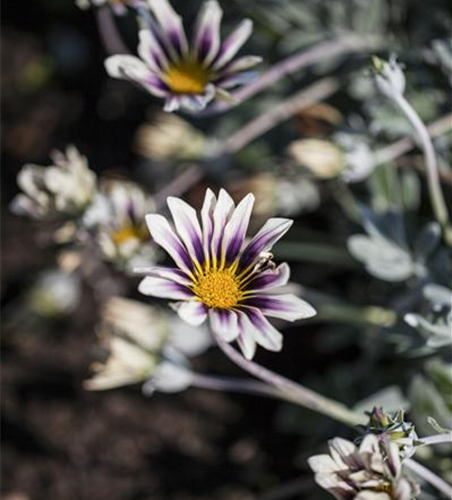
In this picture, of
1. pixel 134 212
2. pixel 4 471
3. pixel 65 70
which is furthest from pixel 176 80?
pixel 65 70

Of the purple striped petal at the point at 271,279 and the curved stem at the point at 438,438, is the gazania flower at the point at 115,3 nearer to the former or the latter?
the purple striped petal at the point at 271,279

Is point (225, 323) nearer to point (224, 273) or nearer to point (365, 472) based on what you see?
point (224, 273)

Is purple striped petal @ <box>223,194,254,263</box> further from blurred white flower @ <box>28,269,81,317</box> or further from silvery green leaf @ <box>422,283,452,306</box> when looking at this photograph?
blurred white flower @ <box>28,269,81,317</box>

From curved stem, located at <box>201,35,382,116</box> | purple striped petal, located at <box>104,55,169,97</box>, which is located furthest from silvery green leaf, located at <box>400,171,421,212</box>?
purple striped petal, located at <box>104,55,169,97</box>

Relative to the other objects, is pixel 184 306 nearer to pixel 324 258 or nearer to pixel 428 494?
pixel 428 494

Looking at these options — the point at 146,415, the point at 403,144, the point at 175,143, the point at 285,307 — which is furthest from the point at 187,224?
A: the point at 146,415
